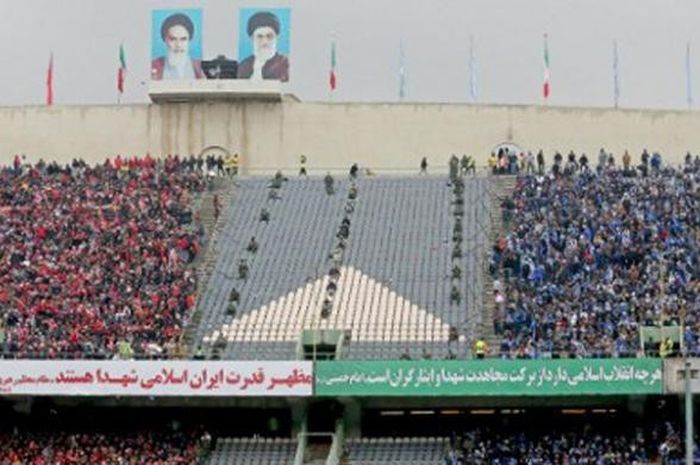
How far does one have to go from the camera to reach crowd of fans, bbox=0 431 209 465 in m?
52.3

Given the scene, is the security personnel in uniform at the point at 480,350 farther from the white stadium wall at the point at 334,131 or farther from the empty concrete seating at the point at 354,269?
the white stadium wall at the point at 334,131

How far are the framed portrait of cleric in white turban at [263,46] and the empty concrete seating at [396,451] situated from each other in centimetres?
2126

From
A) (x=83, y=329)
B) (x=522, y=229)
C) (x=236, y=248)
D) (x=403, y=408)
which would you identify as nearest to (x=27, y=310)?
(x=83, y=329)

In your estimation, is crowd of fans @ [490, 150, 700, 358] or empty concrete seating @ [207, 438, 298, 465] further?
crowd of fans @ [490, 150, 700, 358]

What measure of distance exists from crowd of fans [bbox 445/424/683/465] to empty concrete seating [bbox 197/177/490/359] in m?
3.34

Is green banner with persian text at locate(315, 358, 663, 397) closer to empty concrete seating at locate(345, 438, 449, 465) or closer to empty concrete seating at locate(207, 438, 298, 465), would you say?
Result: empty concrete seating at locate(345, 438, 449, 465)

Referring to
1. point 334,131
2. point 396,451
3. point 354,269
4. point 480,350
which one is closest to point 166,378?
point 396,451

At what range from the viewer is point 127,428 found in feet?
177

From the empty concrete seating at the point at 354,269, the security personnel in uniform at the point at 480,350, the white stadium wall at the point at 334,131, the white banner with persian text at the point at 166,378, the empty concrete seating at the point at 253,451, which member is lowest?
the empty concrete seating at the point at 253,451

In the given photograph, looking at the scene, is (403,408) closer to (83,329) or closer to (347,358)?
(347,358)

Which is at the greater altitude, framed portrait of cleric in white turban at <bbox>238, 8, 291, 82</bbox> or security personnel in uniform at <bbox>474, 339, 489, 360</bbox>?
framed portrait of cleric in white turban at <bbox>238, 8, 291, 82</bbox>

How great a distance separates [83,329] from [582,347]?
15323mm

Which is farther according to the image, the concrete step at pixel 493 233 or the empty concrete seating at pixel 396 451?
the concrete step at pixel 493 233

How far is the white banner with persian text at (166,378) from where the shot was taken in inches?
2035
